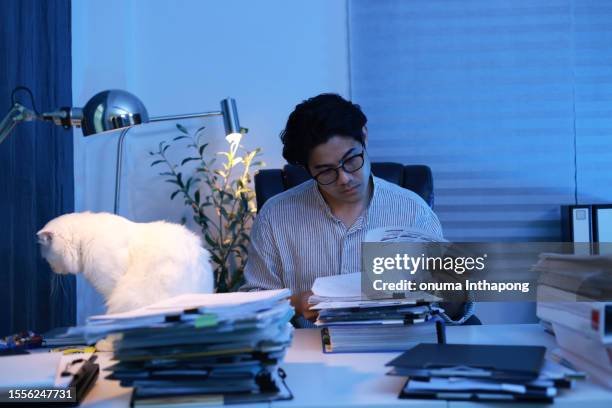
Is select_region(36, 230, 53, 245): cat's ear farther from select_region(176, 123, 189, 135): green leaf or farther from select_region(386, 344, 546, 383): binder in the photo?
select_region(176, 123, 189, 135): green leaf

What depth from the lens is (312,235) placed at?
71.1 inches

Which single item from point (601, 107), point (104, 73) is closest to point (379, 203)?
point (104, 73)

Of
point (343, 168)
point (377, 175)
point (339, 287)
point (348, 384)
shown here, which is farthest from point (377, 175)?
point (348, 384)

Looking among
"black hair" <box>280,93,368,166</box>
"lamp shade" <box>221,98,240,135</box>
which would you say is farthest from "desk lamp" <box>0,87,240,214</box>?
"lamp shade" <box>221,98,240,135</box>

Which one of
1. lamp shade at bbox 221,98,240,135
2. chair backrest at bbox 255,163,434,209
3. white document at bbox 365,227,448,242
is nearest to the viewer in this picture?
white document at bbox 365,227,448,242

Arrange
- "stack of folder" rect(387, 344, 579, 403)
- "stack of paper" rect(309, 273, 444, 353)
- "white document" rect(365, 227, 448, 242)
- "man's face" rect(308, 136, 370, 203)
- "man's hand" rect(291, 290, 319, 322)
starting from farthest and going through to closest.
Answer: "man's face" rect(308, 136, 370, 203) → "man's hand" rect(291, 290, 319, 322) → "white document" rect(365, 227, 448, 242) → "stack of paper" rect(309, 273, 444, 353) → "stack of folder" rect(387, 344, 579, 403)

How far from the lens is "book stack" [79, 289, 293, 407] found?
34.1 inches

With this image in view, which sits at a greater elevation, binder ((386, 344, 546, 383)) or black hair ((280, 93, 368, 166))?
black hair ((280, 93, 368, 166))

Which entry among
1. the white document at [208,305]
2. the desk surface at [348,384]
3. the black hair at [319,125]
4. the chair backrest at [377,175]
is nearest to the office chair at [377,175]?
the chair backrest at [377,175]

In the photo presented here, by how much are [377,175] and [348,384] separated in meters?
1.32

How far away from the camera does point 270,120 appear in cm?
302

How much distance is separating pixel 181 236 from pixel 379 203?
2.44 feet

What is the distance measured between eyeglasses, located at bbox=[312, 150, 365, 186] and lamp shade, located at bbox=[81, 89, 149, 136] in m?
0.53

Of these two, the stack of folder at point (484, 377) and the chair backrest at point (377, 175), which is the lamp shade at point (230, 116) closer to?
the chair backrest at point (377, 175)
